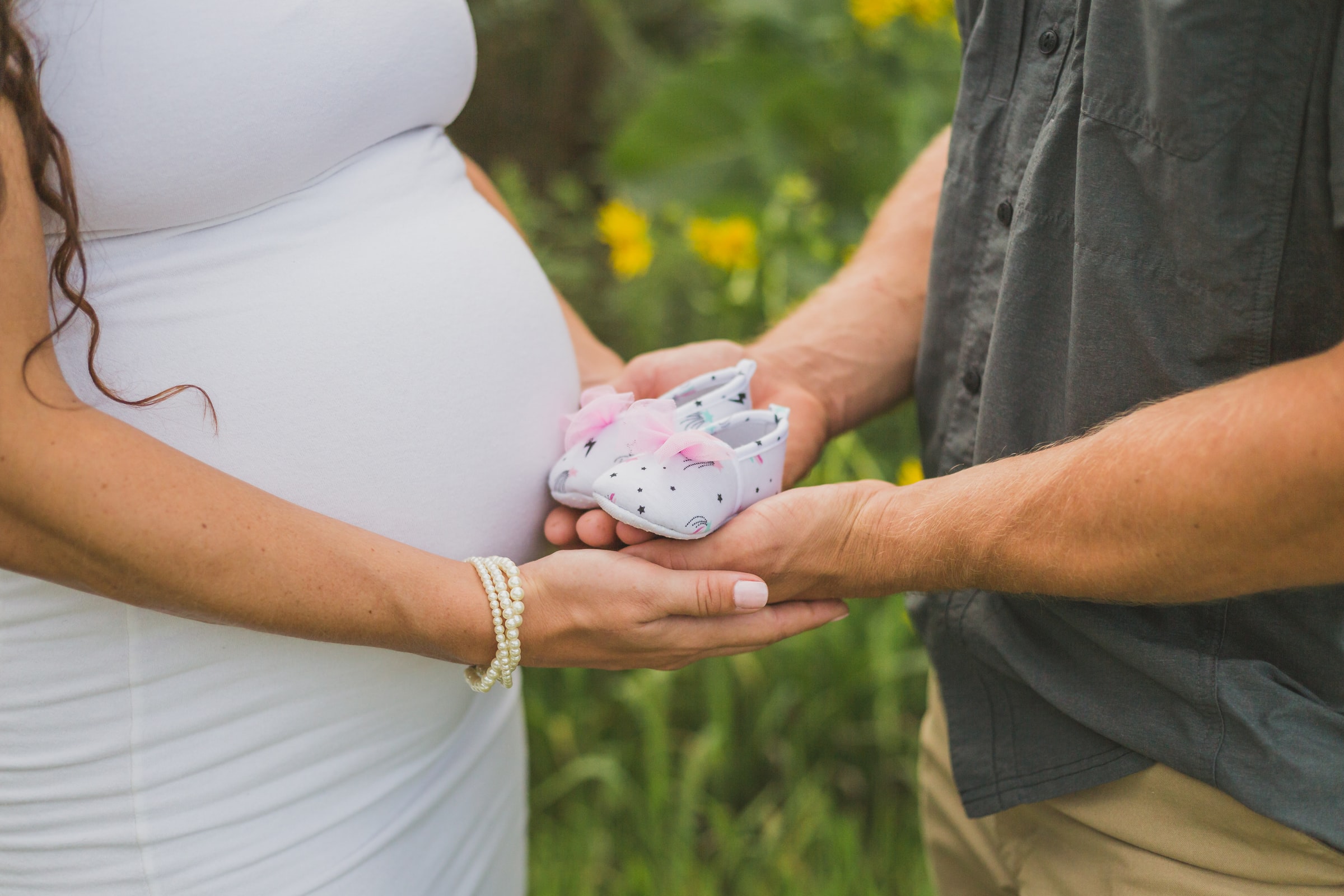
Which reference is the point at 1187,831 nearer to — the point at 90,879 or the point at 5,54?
the point at 90,879

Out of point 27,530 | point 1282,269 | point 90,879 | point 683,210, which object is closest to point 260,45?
point 27,530

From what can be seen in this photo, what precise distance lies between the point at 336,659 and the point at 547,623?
223 mm

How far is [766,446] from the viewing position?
1147mm

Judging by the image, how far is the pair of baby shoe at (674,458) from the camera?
106cm

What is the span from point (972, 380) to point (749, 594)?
1.22 feet

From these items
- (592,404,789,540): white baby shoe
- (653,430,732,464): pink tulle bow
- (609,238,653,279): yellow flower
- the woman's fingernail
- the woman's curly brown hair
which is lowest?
(609,238,653,279): yellow flower

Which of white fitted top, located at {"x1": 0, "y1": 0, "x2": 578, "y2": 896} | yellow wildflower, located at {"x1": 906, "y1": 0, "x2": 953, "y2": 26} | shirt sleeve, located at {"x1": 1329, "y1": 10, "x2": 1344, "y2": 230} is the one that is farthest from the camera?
yellow wildflower, located at {"x1": 906, "y1": 0, "x2": 953, "y2": 26}

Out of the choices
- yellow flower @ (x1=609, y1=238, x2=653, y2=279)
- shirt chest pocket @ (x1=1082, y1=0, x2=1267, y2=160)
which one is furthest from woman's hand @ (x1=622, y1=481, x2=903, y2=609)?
yellow flower @ (x1=609, y1=238, x2=653, y2=279)

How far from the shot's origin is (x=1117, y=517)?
2.98 ft

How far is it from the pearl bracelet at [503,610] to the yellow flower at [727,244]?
61.6 inches

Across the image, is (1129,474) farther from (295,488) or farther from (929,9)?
(929,9)

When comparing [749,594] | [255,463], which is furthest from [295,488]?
[749,594]

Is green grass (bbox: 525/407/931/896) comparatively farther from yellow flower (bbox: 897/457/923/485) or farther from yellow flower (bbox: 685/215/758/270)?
yellow flower (bbox: 685/215/758/270)

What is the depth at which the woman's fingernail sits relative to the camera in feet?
3.54
